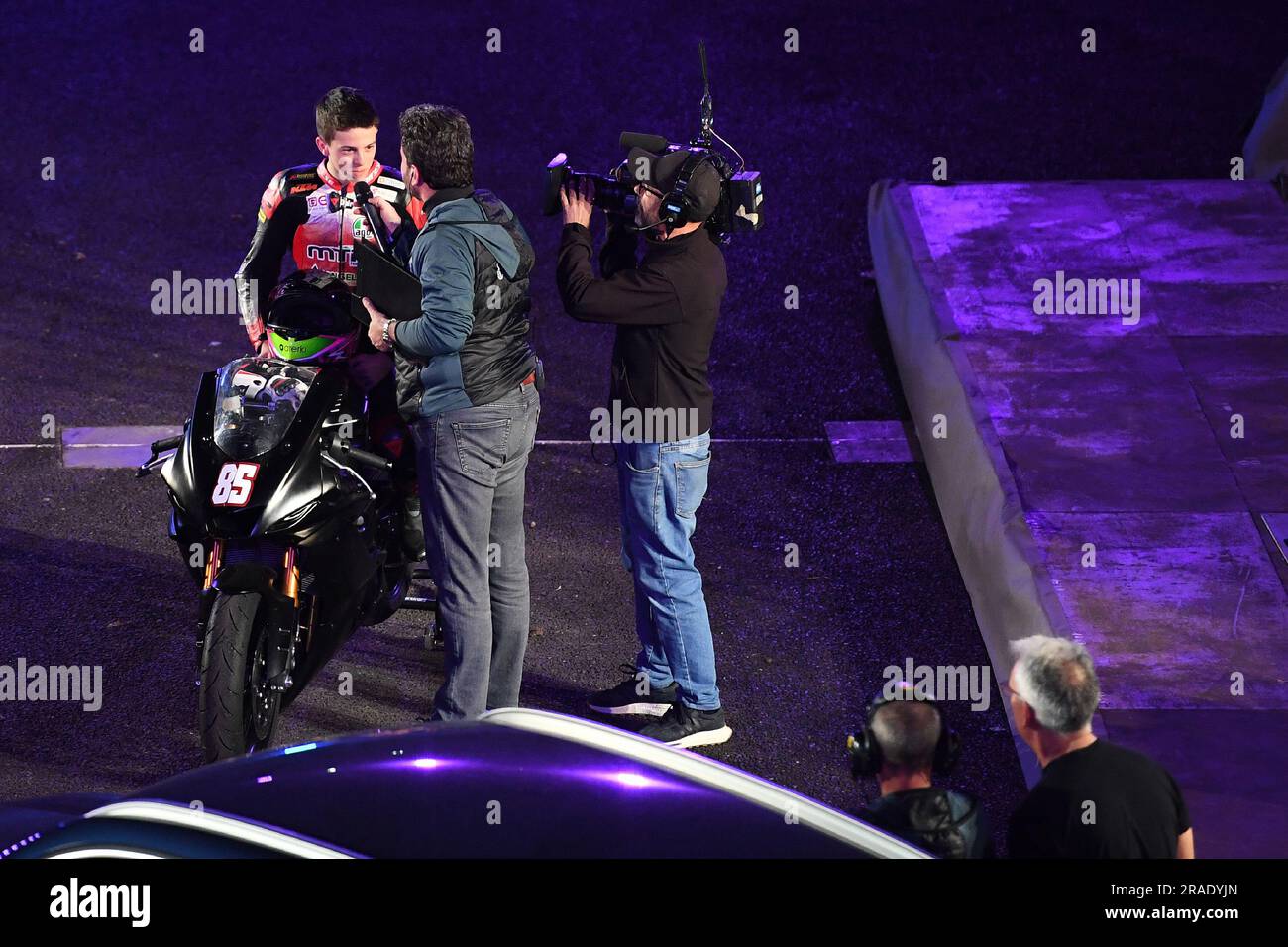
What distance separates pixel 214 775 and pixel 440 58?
11.2 meters

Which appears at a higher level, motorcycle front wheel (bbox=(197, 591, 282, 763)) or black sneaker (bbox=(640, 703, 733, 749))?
motorcycle front wheel (bbox=(197, 591, 282, 763))

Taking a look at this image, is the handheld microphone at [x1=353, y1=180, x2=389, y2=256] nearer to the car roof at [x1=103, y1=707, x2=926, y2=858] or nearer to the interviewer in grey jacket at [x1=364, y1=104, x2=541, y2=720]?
the interviewer in grey jacket at [x1=364, y1=104, x2=541, y2=720]

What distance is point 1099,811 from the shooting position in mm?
3684

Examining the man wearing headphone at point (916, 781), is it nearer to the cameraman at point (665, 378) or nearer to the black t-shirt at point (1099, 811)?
the black t-shirt at point (1099, 811)

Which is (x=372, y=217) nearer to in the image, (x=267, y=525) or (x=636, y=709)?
(x=267, y=525)

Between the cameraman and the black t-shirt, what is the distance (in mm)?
2235

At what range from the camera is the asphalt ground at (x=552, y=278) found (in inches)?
250

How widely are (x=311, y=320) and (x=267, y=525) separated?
79 cm

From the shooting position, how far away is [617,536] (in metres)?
7.52

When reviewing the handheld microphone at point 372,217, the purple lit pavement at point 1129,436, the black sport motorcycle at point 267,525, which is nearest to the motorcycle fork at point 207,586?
the black sport motorcycle at point 267,525

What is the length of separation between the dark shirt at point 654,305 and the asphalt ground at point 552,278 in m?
1.41

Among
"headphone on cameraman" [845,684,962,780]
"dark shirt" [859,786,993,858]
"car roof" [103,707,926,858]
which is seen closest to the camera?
"car roof" [103,707,926,858]

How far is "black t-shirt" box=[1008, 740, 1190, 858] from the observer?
3.65m

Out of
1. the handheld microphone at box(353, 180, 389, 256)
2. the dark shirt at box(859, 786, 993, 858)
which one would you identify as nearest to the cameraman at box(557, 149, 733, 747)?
the handheld microphone at box(353, 180, 389, 256)
